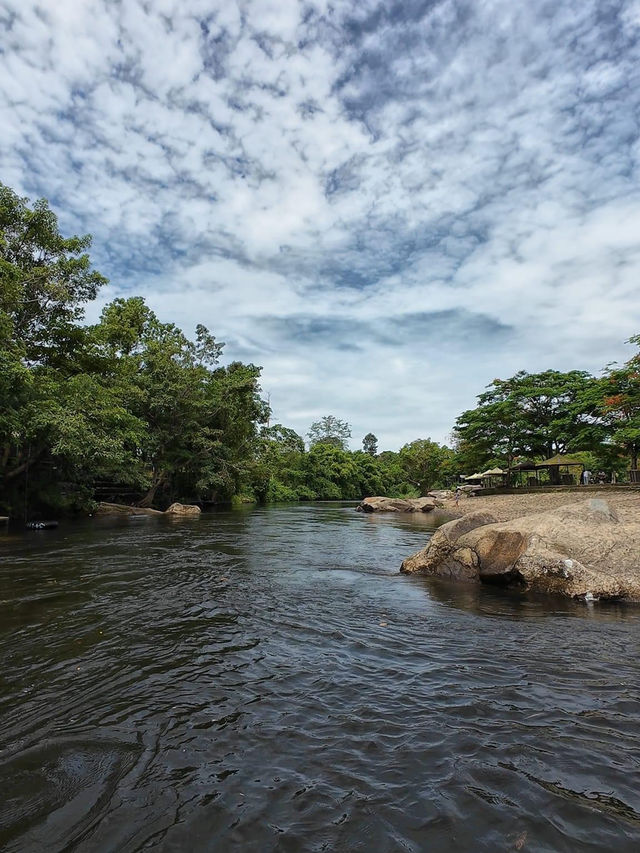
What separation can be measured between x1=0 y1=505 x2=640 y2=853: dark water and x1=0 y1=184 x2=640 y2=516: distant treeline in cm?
1330

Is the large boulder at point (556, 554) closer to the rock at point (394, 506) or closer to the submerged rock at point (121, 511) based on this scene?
the submerged rock at point (121, 511)

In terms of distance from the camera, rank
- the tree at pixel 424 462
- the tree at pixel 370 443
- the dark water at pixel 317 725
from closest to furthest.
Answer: the dark water at pixel 317 725
the tree at pixel 424 462
the tree at pixel 370 443

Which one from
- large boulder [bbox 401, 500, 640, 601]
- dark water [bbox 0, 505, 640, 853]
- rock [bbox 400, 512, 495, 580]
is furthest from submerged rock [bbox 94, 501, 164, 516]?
large boulder [bbox 401, 500, 640, 601]

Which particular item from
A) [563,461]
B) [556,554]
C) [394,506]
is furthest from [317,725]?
[394,506]

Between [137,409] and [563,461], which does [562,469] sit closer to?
[563,461]

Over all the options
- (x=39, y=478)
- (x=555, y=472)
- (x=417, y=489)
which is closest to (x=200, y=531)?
(x=39, y=478)

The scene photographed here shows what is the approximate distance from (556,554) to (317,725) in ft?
18.7

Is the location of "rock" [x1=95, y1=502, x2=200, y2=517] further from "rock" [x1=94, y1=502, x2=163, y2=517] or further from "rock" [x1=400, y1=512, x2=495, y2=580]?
"rock" [x1=400, y1=512, x2=495, y2=580]

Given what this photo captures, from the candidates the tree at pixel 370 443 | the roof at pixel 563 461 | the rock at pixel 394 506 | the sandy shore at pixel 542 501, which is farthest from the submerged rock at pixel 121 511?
the tree at pixel 370 443

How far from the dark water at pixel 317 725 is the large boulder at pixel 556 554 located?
581 mm

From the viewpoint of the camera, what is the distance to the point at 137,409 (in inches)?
1236

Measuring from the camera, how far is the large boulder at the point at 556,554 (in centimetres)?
709

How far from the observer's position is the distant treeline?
1861 centimetres

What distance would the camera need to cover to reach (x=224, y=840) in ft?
7.40
